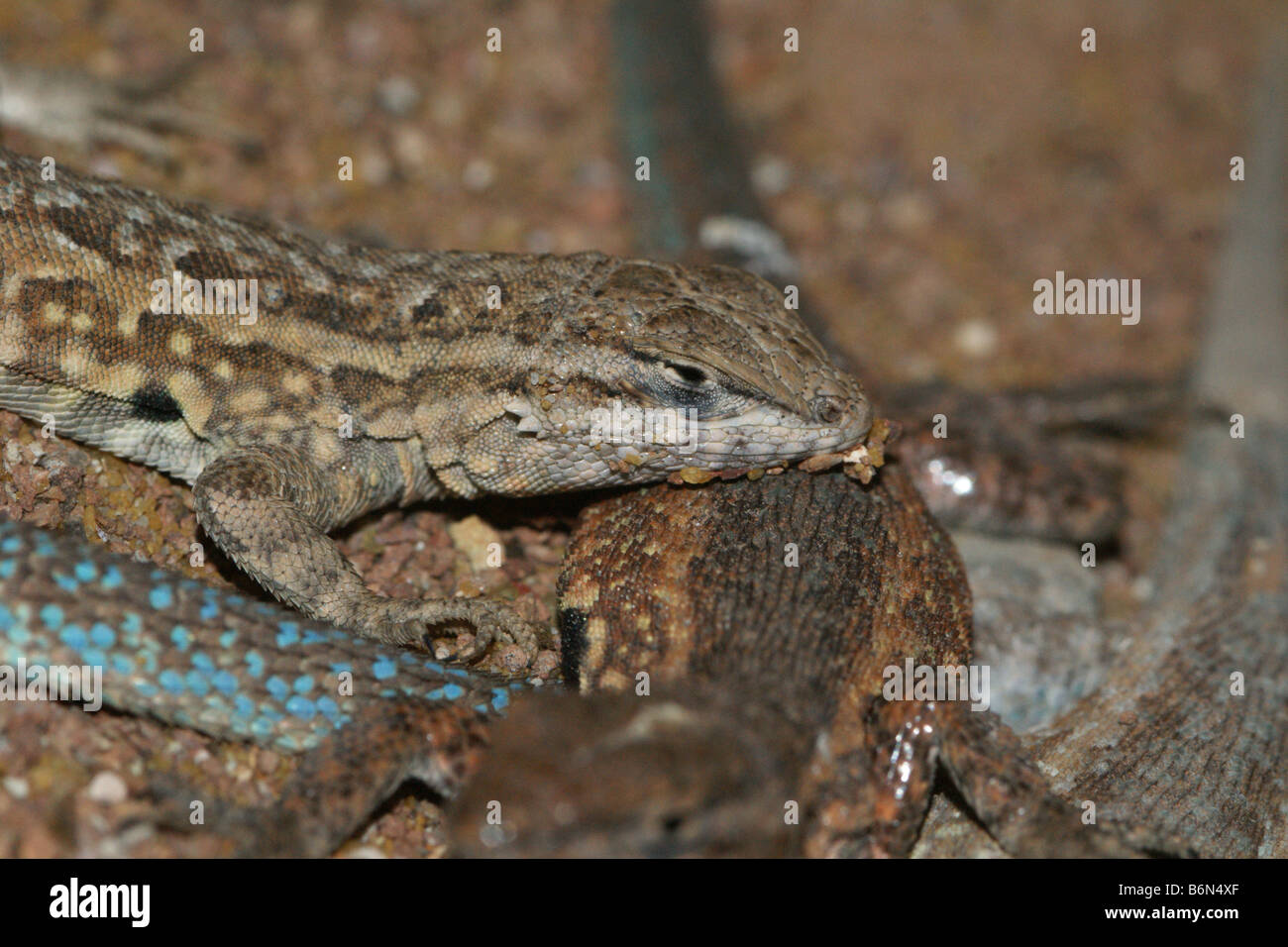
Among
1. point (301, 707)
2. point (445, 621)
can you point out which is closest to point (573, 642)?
point (445, 621)

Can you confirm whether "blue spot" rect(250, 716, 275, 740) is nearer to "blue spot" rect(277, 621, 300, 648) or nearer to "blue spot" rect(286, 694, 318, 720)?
"blue spot" rect(286, 694, 318, 720)

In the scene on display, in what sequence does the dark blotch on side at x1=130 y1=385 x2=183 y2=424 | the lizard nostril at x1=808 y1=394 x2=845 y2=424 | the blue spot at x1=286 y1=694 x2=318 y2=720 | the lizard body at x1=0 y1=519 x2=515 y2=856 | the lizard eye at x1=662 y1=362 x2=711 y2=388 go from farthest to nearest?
1. the dark blotch on side at x1=130 y1=385 x2=183 y2=424
2. the lizard nostril at x1=808 y1=394 x2=845 y2=424
3. the lizard eye at x1=662 y1=362 x2=711 y2=388
4. the blue spot at x1=286 y1=694 x2=318 y2=720
5. the lizard body at x1=0 y1=519 x2=515 y2=856

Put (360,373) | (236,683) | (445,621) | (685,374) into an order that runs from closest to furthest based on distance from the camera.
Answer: (236,683)
(685,374)
(445,621)
(360,373)

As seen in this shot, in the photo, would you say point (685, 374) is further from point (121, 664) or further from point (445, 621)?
point (121, 664)

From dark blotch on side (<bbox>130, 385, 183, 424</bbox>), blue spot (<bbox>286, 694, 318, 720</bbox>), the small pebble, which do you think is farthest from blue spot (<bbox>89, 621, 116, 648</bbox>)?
dark blotch on side (<bbox>130, 385, 183, 424</bbox>)
